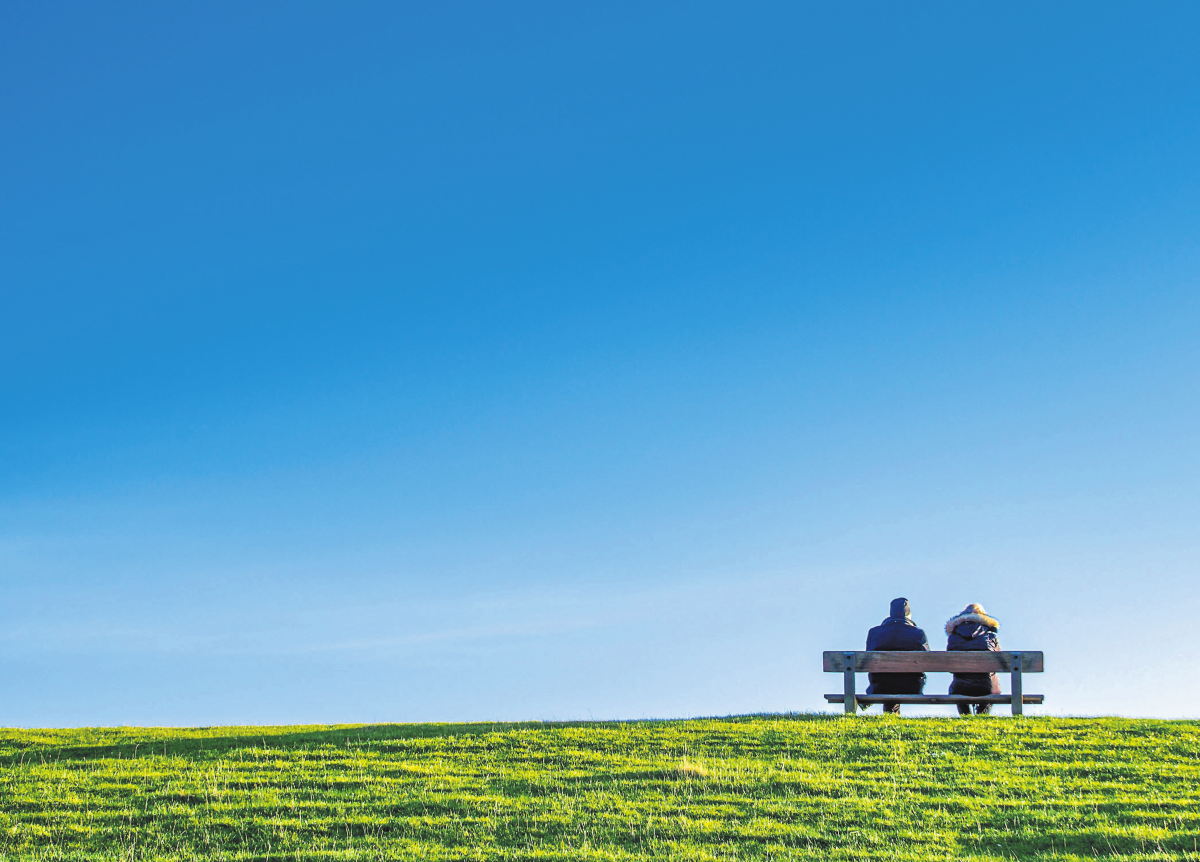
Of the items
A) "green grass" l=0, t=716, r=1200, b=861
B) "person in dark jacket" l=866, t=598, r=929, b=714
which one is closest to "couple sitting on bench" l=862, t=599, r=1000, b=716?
"person in dark jacket" l=866, t=598, r=929, b=714

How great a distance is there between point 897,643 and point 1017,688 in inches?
89.3

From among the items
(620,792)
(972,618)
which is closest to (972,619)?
(972,618)

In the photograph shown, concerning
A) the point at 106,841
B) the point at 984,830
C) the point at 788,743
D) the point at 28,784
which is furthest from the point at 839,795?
the point at 28,784

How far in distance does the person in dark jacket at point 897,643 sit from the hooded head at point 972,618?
0.84 metres

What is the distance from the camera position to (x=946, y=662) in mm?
19828

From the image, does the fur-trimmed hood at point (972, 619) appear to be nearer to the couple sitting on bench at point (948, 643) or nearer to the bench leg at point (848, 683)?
the couple sitting on bench at point (948, 643)

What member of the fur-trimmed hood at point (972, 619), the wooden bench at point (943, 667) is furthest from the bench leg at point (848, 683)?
the fur-trimmed hood at point (972, 619)

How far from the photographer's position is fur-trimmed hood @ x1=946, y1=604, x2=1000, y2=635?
21.3m

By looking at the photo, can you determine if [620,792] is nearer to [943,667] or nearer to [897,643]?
[943,667]

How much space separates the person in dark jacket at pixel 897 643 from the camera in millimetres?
20453

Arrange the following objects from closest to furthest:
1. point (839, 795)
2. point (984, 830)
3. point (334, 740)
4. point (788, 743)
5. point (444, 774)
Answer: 1. point (984, 830)
2. point (839, 795)
3. point (444, 774)
4. point (788, 743)
5. point (334, 740)

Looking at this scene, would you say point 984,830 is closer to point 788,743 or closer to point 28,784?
point 788,743

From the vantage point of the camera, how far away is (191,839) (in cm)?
1221

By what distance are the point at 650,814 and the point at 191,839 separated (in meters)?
5.10
